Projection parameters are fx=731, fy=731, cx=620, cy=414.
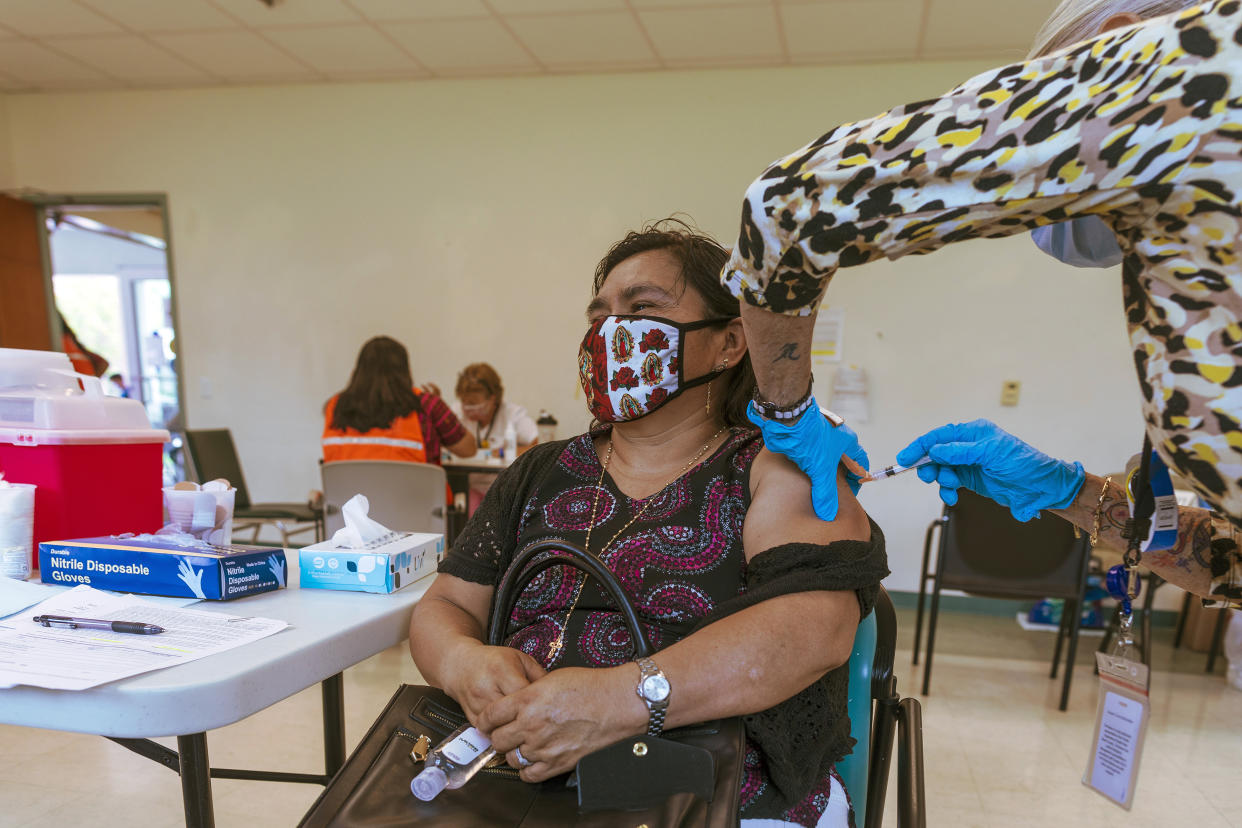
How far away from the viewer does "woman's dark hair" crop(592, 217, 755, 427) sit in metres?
1.26

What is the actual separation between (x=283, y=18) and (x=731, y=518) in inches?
150

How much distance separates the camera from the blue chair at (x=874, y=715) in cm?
109

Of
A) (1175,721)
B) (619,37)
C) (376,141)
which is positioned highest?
(619,37)

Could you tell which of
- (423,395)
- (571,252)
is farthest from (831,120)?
(423,395)

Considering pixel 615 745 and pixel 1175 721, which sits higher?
pixel 615 745

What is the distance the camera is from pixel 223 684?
2.32ft

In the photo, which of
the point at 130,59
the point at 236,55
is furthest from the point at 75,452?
the point at 130,59

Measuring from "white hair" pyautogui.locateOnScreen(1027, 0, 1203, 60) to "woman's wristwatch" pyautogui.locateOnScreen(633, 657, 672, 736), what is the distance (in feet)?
2.44

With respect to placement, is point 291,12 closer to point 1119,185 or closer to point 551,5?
point 551,5

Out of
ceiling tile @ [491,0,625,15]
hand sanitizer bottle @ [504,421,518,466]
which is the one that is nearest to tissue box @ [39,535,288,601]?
hand sanitizer bottle @ [504,421,518,466]

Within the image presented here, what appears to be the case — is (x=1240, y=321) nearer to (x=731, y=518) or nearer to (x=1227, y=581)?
(x=1227, y=581)

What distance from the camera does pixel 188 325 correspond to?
466 centimetres

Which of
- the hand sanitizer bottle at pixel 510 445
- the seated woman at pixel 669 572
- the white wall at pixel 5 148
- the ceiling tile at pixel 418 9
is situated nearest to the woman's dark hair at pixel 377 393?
the hand sanitizer bottle at pixel 510 445

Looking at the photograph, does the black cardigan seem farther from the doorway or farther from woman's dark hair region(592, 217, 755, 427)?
the doorway
